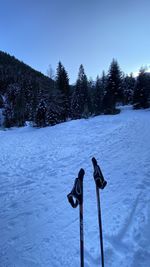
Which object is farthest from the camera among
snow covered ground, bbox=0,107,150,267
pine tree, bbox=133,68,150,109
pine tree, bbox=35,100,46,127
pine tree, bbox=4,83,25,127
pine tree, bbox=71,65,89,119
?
pine tree, bbox=71,65,89,119

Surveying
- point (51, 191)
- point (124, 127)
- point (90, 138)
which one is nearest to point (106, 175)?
point (51, 191)

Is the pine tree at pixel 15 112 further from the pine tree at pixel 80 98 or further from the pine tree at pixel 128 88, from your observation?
the pine tree at pixel 128 88

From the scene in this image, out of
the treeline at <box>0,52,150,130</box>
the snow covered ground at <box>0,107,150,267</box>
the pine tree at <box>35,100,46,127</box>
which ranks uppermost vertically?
the treeline at <box>0,52,150,130</box>

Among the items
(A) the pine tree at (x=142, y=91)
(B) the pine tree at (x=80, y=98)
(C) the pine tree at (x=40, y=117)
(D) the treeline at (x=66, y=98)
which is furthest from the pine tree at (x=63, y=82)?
(A) the pine tree at (x=142, y=91)

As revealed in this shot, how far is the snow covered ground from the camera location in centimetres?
389

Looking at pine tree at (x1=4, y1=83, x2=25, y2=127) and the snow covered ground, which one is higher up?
pine tree at (x1=4, y1=83, x2=25, y2=127)

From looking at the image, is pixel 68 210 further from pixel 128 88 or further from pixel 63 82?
pixel 128 88

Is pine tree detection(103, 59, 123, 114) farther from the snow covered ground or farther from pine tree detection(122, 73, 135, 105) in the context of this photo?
the snow covered ground

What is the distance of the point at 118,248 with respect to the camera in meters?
3.94

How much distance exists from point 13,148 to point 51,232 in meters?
10.2

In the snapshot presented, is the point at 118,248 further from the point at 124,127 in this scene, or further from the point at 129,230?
the point at 124,127

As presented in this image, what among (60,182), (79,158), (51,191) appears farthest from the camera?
(79,158)

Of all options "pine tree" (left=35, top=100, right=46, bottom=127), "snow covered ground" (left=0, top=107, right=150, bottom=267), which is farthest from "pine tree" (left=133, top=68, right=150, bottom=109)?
"snow covered ground" (left=0, top=107, right=150, bottom=267)

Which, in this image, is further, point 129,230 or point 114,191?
point 114,191
